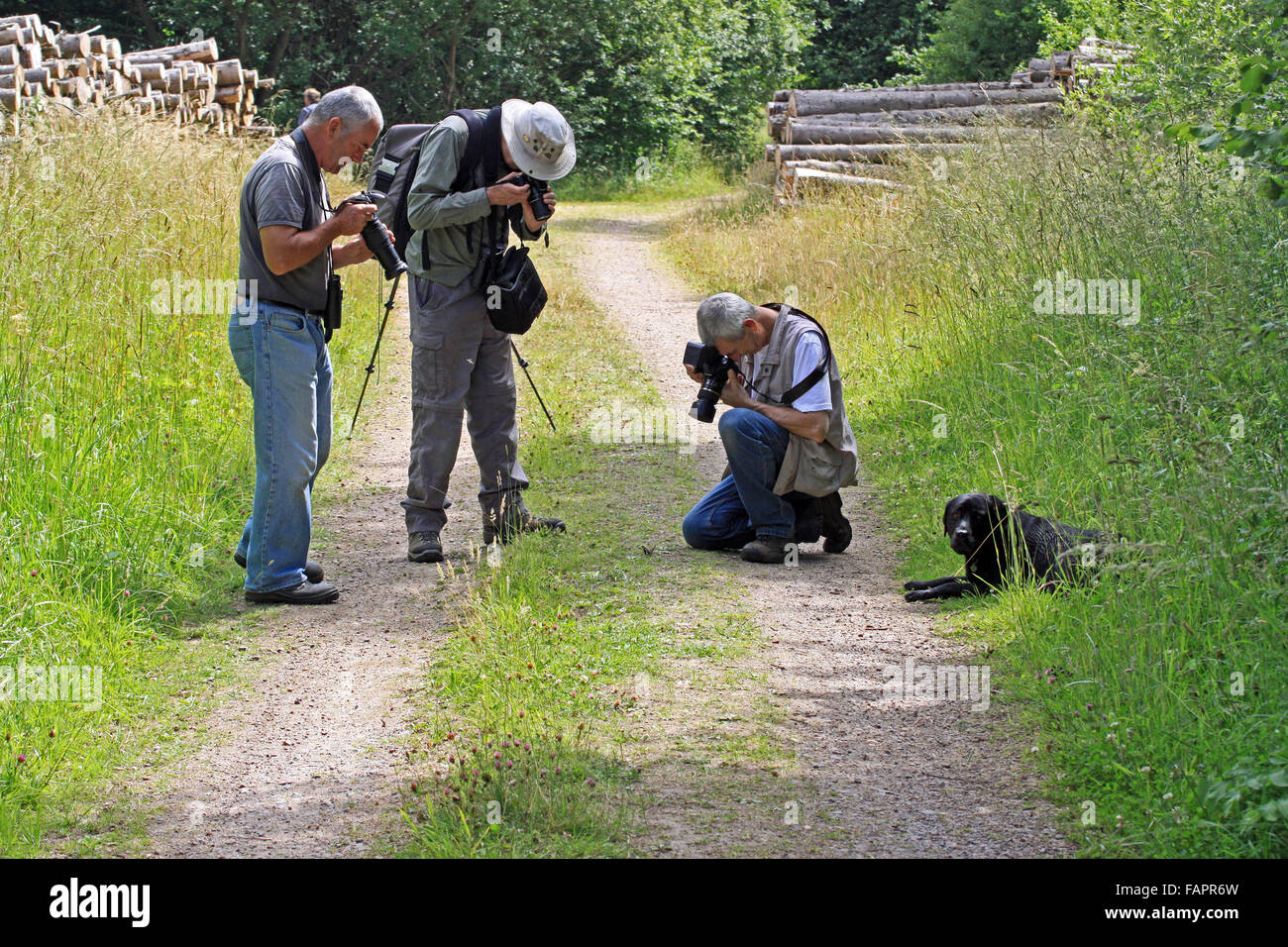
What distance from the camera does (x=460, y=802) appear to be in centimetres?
346

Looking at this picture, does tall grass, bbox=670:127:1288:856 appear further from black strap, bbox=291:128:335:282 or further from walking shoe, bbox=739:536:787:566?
black strap, bbox=291:128:335:282

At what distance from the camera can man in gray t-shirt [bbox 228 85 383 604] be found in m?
4.96

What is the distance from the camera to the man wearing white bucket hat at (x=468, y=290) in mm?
5520

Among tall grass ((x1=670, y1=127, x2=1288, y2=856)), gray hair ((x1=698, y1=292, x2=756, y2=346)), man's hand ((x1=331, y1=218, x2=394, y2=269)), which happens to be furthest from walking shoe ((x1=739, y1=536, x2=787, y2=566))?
man's hand ((x1=331, y1=218, x2=394, y2=269))

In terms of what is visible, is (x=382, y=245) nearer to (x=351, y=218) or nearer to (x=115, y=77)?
(x=351, y=218)

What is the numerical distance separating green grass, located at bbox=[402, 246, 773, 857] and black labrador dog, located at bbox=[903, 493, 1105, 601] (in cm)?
99

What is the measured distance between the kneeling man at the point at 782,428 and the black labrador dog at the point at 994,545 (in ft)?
2.22

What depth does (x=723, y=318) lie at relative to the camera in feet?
18.6

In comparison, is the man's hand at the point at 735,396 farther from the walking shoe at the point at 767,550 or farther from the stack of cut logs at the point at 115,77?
the stack of cut logs at the point at 115,77

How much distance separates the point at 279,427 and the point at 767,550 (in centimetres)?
230

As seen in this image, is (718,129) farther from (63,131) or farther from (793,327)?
(793,327)

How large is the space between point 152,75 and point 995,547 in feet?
41.0

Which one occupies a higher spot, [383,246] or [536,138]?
[536,138]

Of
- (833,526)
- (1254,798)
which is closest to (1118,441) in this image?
(833,526)
